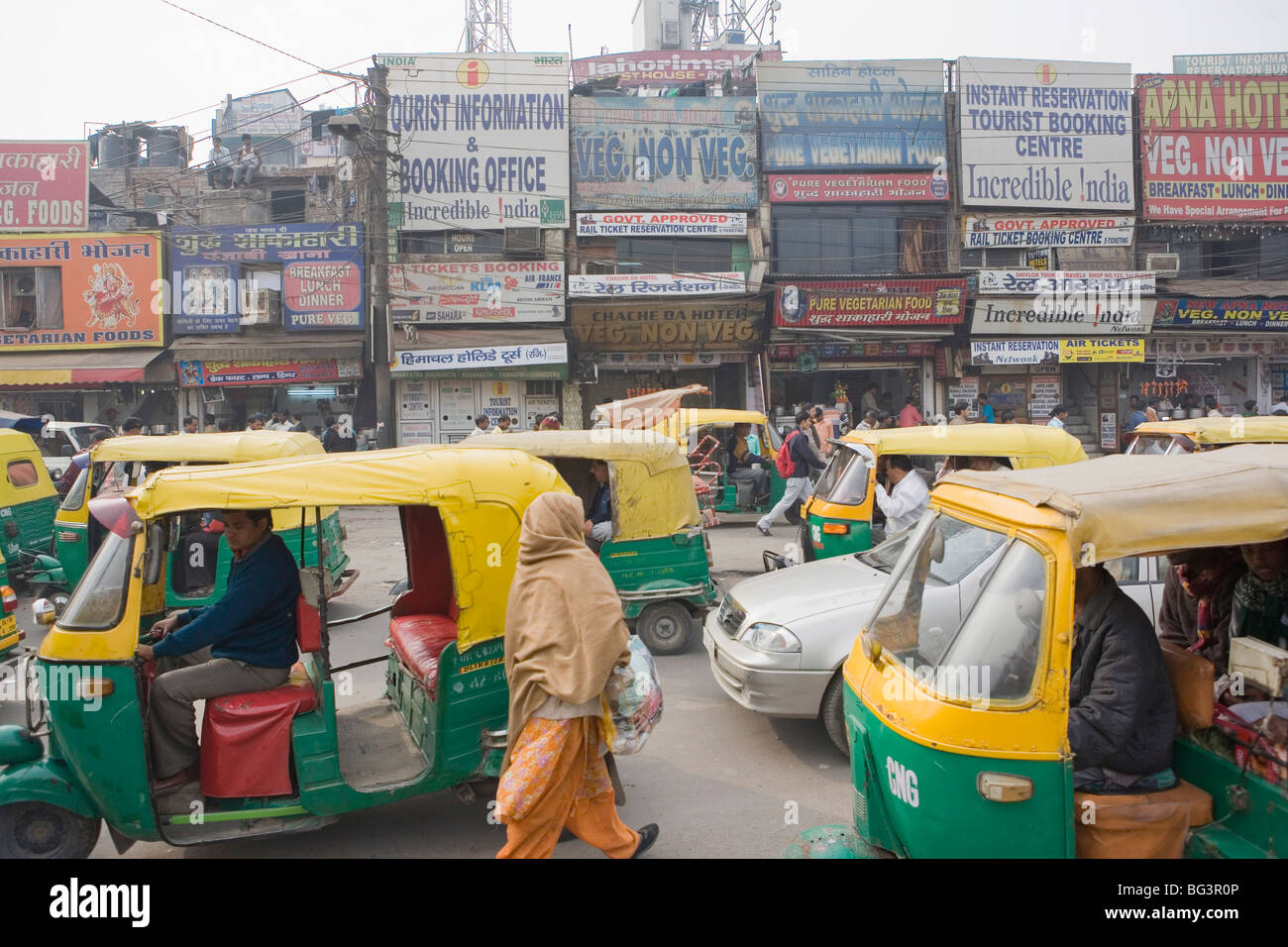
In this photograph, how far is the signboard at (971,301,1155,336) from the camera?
880 inches

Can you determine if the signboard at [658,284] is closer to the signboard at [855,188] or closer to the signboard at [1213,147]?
the signboard at [855,188]

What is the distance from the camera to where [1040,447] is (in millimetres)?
7590

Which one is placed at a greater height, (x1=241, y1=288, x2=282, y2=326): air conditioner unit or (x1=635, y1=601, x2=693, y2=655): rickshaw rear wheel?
(x1=241, y1=288, x2=282, y2=326): air conditioner unit

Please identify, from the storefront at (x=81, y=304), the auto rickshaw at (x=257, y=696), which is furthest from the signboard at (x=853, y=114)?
the auto rickshaw at (x=257, y=696)

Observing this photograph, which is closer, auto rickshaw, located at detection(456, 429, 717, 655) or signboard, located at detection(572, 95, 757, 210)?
auto rickshaw, located at detection(456, 429, 717, 655)

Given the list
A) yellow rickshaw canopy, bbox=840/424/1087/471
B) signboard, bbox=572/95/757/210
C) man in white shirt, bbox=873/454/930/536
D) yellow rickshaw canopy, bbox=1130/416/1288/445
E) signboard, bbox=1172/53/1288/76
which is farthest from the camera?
signboard, bbox=1172/53/1288/76

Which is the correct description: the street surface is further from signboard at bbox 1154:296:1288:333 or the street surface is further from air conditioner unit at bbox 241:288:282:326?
signboard at bbox 1154:296:1288:333

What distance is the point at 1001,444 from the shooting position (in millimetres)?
7594

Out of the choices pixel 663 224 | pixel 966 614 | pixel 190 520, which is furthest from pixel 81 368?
pixel 966 614

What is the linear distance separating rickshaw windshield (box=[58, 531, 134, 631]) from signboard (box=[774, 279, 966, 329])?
18.7 meters

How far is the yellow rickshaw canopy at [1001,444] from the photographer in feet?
24.9

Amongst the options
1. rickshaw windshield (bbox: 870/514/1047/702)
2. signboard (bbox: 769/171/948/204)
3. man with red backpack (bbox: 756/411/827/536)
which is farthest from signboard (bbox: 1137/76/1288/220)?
rickshaw windshield (bbox: 870/514/1047/702)

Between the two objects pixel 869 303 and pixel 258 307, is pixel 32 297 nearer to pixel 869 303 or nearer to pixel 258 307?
pixel 258 307
